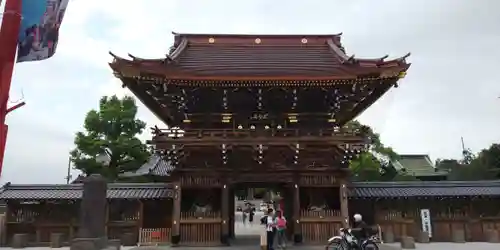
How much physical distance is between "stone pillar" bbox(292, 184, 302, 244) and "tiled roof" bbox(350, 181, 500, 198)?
12.9 ft

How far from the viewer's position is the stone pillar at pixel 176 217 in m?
17.7

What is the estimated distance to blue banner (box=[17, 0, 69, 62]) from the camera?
24.4 feet

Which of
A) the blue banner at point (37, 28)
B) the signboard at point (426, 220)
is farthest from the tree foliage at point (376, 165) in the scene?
the blue banner at point (37, 28)

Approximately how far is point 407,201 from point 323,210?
18.9ft

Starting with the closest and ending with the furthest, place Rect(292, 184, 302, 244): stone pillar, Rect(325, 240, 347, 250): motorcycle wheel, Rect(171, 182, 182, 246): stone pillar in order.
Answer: Rect(325, 240, 347, 250): motorcycle wheel, Rect(171, 182, 182, 246): stone pillar, Rect(292, 184, 302, 244): stone pillar

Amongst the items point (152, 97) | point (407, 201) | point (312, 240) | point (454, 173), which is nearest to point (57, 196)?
point (152, 97)

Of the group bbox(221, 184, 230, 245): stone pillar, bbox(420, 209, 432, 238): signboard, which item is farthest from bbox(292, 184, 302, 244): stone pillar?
bbox(420, 209, 432, 238): signboard

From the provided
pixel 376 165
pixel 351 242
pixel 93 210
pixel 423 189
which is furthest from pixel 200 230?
pixel 376 165

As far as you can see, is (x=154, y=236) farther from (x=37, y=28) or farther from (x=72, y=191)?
(x=37, y=28)

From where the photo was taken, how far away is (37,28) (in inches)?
294

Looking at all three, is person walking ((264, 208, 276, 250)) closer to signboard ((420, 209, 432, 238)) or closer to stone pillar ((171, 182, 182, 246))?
stone pillar ((171, 182, 182, 246))

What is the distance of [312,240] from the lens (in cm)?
1817

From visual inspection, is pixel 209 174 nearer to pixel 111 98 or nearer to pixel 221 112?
pixel 221 112

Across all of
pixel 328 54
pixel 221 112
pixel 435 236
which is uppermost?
pixel 328 54
